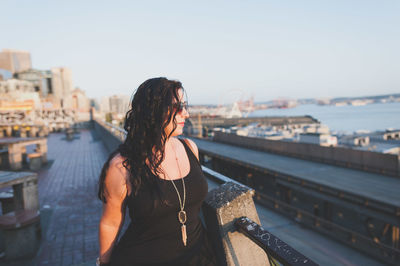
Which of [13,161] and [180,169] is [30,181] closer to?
[180,169]

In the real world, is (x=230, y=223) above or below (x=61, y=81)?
below

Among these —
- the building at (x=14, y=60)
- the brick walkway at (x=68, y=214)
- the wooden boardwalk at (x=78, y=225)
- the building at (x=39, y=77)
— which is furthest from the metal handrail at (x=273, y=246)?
the building at (x=14, y=60)

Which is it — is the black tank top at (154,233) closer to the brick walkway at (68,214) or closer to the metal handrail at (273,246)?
the metal handrail at (273,246)

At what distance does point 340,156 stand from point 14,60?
148 m

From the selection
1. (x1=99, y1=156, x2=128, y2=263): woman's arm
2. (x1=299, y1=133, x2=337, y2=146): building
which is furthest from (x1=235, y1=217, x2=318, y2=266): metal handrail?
(x1=299, y1=133, x2=337, y2=146): building

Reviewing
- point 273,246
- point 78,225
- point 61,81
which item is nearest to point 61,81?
point 61,81

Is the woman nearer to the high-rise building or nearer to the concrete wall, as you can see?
the concrete wall

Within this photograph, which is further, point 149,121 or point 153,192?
point 149,121

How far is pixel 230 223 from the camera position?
5.56 ft

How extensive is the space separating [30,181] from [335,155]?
15.6 m

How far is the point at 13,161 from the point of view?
8906 millimetres

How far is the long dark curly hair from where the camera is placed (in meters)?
1.61

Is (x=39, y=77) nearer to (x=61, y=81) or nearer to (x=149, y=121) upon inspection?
(x=61, y=81)

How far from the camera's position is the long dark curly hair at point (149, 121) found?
1.61 metres
